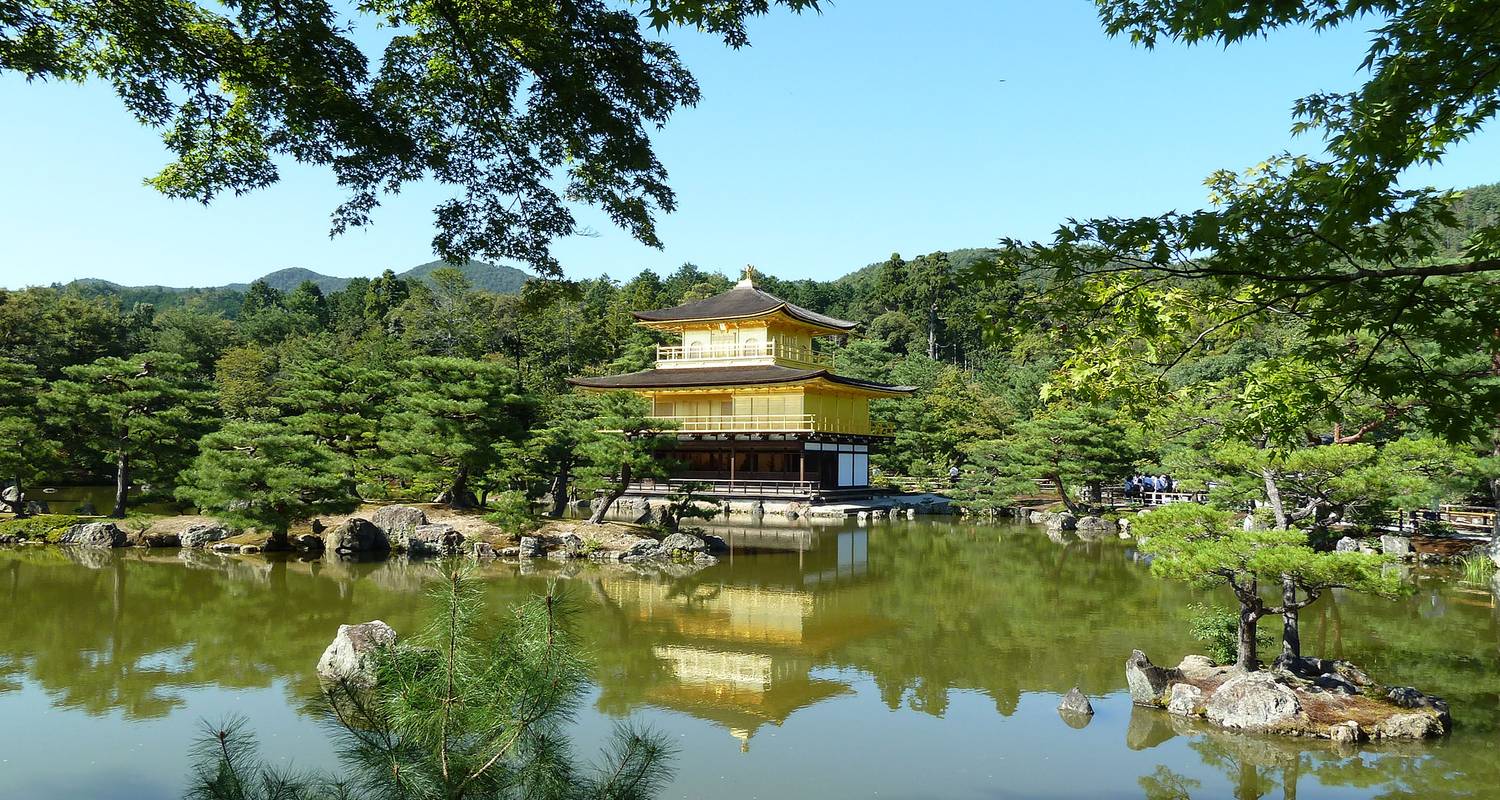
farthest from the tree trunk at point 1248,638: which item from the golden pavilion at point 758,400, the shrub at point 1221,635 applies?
the golden pavilion at point 758,400

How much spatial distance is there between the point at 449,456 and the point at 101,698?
31.9 ft

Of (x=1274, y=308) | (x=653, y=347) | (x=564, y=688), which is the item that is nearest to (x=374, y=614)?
(x=564, y=688)

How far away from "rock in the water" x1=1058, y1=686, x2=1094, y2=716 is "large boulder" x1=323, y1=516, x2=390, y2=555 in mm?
12096

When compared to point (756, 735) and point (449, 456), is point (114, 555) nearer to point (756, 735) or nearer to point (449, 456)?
point (449, 456)

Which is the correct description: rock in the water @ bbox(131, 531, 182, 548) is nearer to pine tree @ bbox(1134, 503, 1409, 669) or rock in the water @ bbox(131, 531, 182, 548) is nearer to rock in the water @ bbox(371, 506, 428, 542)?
rock in the water @ bbox(371, 506, 428, 542)

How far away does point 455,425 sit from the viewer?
16.2 meters

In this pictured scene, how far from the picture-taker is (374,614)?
32.7 ft

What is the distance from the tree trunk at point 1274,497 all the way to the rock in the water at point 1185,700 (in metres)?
1.72

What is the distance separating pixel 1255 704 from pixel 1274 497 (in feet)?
6.63

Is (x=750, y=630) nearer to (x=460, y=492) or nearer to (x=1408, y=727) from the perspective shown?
(x=1408, y=727)

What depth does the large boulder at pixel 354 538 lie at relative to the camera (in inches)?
582

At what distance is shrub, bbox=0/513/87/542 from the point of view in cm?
1534

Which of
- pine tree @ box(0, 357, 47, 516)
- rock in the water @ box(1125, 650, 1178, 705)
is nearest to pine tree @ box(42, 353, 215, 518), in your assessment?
pine tree @ box(0, 357, 47, 516)

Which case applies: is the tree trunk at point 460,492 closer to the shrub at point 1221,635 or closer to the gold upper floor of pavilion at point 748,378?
the gold upper floor of pavilion at point 748,378
